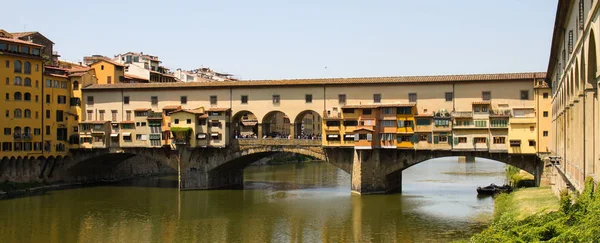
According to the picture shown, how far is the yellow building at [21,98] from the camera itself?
5156cm

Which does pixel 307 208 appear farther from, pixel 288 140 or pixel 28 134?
pixel 28 134

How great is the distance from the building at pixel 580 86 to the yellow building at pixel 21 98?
41.1 m

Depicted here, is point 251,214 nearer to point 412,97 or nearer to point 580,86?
point 412,97

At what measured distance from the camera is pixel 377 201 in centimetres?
4350

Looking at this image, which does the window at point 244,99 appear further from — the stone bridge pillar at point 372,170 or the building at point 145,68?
the building at point 145,68

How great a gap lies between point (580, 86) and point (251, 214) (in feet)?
78.5

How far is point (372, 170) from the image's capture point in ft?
154

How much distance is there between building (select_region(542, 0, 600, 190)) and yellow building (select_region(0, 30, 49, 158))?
41091 millimetres

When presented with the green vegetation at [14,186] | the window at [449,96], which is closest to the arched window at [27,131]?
the green vegetation at [14,186]

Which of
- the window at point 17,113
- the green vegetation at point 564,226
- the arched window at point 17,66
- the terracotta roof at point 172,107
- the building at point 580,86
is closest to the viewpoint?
the green vegetation at point 564,226

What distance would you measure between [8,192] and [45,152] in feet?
18.3

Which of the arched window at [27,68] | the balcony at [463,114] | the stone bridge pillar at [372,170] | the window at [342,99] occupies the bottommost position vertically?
the stone bridge pillar at [372,170]

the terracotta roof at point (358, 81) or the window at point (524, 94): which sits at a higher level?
the terracotta roof at point (358, 81)

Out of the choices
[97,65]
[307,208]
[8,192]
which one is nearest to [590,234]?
[307,208]
